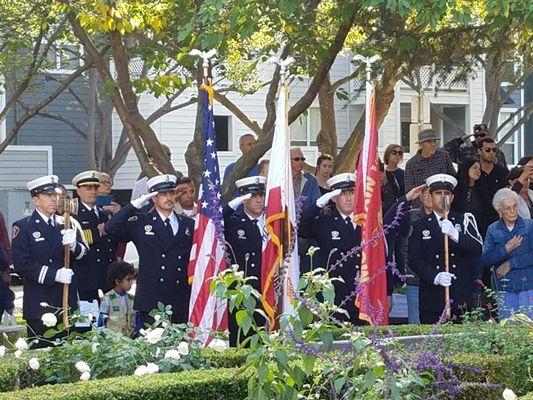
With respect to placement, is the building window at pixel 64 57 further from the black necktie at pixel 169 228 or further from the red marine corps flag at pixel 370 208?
the red marine corps flag at pixel 370 208

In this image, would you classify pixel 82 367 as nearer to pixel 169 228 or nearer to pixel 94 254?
pixel 169 228

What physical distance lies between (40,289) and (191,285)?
1.28 meters

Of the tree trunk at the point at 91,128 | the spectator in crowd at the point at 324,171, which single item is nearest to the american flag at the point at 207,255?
the spectator in crowd at the point at 324,171

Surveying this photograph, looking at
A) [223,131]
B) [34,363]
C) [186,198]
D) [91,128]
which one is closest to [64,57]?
[91,128]

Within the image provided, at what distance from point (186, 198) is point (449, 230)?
2.58 m

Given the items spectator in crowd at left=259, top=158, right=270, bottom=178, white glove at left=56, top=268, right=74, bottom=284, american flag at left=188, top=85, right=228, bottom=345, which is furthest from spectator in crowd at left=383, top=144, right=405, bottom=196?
white glove at left=56, top=268, right=74, bottom=284

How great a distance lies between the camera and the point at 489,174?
14023 millimetres

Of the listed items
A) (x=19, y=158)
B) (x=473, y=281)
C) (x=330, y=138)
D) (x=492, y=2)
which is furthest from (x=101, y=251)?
(x=19, y=158)

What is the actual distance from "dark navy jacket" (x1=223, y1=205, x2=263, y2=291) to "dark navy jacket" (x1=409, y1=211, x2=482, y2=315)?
142 cm

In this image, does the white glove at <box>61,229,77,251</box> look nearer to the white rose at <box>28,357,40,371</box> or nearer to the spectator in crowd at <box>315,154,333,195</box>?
the white rose at <box>28,357,40,371</box>

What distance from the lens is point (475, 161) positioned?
544 inches

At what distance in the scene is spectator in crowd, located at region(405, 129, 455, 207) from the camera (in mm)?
13742

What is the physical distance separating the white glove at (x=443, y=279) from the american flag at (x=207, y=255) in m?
1.93

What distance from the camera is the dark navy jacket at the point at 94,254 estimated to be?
11.8m
